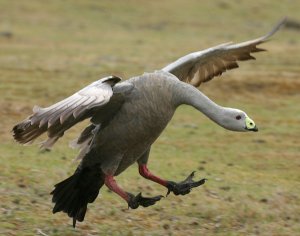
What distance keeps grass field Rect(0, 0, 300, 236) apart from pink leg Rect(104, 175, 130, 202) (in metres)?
0.87

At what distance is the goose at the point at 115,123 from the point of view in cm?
786

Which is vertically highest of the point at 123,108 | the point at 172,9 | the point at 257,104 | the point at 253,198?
the point at 123,108

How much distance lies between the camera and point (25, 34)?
28641mm

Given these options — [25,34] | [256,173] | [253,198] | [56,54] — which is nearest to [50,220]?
[253,198]

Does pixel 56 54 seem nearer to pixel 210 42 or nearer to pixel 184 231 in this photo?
pixel 210 42

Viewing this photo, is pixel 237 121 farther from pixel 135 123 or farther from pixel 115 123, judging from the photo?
pixel 115 123

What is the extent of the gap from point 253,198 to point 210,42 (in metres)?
18.4

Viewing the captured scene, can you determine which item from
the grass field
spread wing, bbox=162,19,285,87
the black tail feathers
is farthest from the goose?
spread wing, bbox=162,19,285,87

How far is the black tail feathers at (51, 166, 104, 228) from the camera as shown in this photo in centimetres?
870

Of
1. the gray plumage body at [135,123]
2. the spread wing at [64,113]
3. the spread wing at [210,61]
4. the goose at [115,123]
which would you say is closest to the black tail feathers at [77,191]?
the goose at [115,123]

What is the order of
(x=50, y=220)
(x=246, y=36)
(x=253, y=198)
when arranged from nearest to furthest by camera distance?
(x=50, y=220) → (x=253, y=198) → (x=246, y=36)

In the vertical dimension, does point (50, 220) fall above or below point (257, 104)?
above

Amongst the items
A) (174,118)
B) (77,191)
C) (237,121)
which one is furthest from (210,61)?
(174,118)

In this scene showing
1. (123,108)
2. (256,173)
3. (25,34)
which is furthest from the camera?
(25,34)
